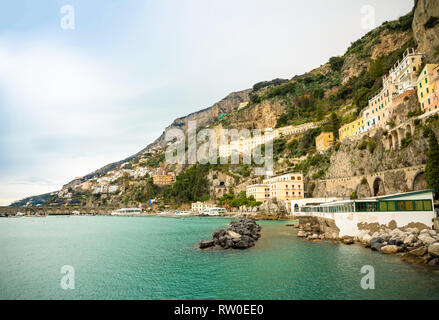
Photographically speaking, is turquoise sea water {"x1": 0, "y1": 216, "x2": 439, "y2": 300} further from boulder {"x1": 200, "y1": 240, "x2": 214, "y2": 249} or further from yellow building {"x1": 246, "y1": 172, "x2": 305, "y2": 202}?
yellow building {"x1": 246, "y1": 172, "x2": 305, "y2": 202}

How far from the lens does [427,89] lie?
31266 millimetres

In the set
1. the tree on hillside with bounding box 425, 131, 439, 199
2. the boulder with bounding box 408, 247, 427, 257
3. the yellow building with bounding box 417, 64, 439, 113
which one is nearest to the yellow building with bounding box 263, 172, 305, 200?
the yellow building with bounding box 417, 64, 439, 113

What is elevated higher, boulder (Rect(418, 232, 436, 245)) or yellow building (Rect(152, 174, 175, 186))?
yellow building (Rect(152, 174, 175, 186))

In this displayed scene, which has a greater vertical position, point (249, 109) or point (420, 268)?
point (249, 109)

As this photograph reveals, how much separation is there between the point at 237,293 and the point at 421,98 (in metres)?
34.1

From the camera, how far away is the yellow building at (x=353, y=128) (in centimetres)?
4825

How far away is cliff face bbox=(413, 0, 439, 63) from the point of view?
38281 millimetres

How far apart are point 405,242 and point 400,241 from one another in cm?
37

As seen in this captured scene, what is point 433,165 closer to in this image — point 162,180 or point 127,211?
point 127,211

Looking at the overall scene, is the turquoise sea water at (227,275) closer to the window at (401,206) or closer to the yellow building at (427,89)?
the window at (401,206)

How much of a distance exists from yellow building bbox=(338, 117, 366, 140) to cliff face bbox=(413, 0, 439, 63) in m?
13.4
